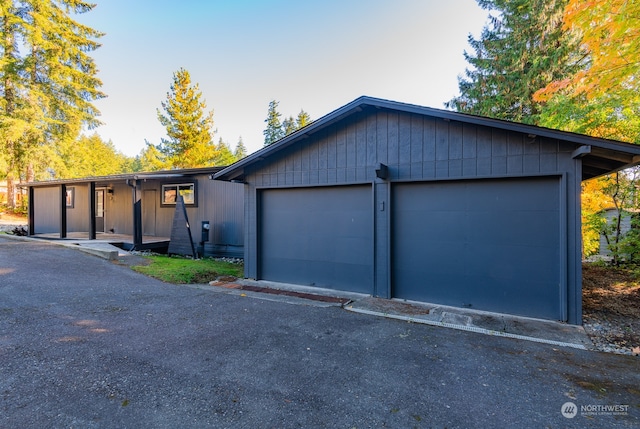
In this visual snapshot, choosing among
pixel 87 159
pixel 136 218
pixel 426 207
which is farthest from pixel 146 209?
pixel 87 159

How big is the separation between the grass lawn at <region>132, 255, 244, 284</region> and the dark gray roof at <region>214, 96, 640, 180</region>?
2402 millimetres

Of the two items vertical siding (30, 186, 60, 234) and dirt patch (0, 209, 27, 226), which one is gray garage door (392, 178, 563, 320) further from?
dirt patch (0, 209, 27, 226)

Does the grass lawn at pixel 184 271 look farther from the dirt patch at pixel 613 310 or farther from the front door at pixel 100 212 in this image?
the front door at pixel 100 212

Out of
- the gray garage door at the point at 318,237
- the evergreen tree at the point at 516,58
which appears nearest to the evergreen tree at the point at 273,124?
the evergreen tree at the point at 516,58

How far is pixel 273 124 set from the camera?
1442 inches

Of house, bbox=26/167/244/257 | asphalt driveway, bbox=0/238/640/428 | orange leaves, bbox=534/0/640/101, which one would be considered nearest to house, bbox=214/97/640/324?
asphalt driveway, bbox=0/238/640/428

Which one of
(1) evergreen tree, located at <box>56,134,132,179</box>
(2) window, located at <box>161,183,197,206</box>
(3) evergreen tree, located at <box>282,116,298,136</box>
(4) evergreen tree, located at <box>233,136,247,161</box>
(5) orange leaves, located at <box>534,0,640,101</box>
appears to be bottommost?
(2) window, located at <box>161,183,197,206</box>

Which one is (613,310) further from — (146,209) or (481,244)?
(146,209)

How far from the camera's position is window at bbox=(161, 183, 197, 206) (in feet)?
35.4

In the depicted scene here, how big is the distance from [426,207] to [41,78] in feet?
82.7

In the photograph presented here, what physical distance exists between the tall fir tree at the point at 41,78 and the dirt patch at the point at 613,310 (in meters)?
25.1

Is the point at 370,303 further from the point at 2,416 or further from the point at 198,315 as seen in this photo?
the point at 2,416

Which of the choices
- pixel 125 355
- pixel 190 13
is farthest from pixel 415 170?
pixel 190 13

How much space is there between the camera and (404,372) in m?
2.96
